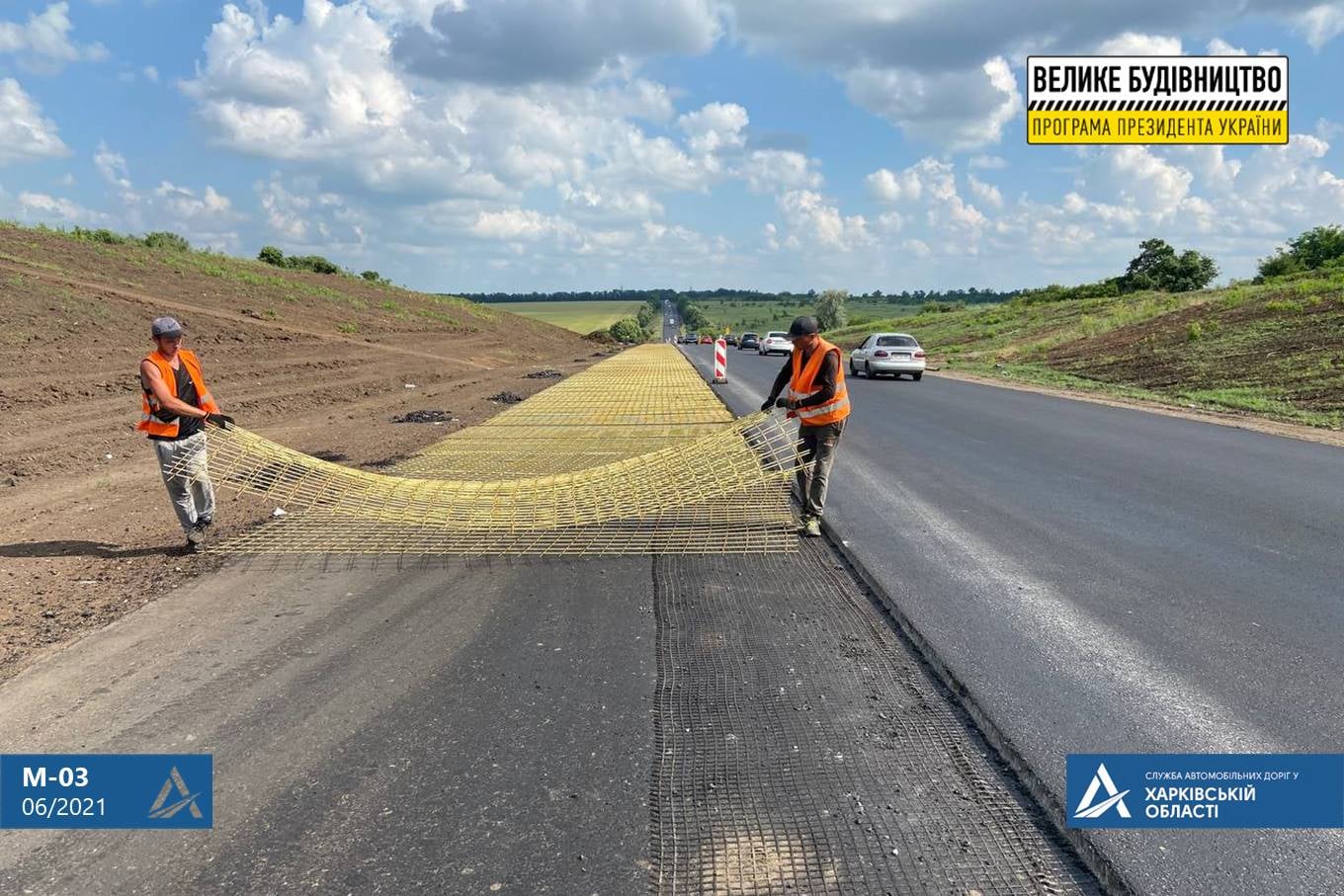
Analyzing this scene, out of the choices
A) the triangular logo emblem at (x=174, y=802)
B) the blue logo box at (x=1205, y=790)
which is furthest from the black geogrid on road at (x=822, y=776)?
the triangular logo emblem at (x=174, y=802)

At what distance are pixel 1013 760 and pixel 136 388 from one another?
17529mm

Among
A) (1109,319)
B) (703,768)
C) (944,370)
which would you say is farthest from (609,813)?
(1109,319)

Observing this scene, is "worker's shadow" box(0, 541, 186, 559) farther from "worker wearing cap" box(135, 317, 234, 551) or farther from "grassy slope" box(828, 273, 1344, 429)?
"grassy slope" box(828, 273, 1344, 429)

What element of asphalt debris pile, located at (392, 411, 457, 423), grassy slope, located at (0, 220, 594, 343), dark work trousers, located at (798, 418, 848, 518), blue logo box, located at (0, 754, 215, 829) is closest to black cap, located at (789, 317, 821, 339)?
dark work trousers, located at (798, 418, 848, 518)

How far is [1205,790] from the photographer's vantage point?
116 inches

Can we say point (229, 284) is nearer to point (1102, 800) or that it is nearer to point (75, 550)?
point (75, 550)

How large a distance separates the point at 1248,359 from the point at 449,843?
2362cm

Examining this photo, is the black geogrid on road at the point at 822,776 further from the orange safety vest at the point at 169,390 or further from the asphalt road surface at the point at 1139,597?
the orange safety vest at the point at 169,390

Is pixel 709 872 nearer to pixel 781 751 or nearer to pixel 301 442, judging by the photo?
pixel 781 751

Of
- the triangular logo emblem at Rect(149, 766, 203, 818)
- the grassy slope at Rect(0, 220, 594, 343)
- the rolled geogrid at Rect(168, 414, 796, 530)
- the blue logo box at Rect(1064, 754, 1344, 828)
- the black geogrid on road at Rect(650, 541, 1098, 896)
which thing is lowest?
the blue logo box at Rect(1064, 754, 1344, 828)

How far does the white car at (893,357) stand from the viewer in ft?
76.7

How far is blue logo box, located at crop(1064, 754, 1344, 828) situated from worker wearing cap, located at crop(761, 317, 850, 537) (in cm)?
349

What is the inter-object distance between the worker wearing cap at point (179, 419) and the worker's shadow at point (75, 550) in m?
0.32

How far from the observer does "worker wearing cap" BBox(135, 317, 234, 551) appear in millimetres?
5789
